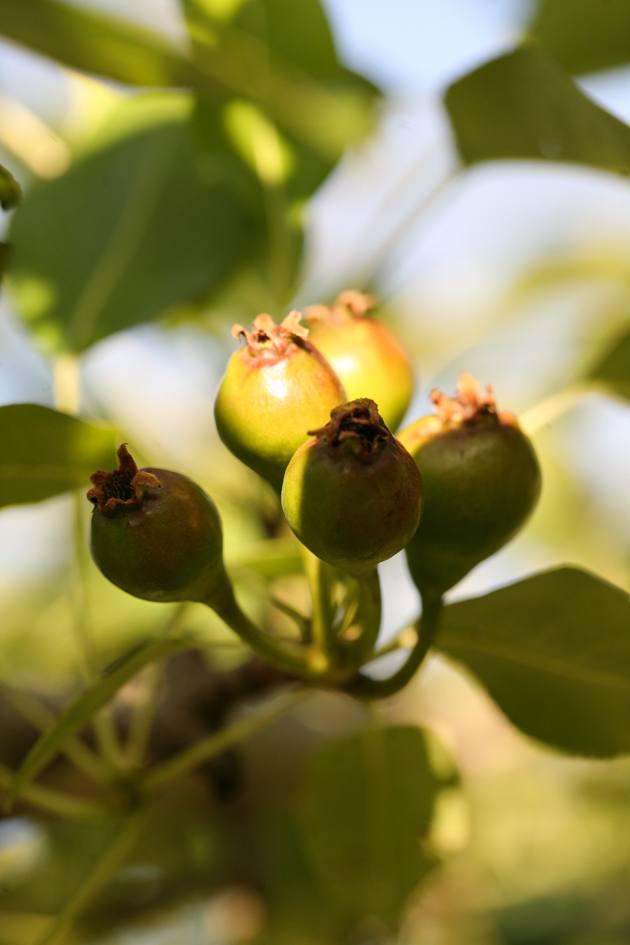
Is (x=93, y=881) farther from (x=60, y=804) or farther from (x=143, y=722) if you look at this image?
(x=143, y=722)

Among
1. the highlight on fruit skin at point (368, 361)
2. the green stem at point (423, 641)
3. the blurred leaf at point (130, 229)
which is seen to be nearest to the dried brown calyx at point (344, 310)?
the highlight on fruit skin at point (368, 361)

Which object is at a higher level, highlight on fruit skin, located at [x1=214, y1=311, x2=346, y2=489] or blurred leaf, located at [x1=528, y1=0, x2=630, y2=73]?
blurred leaf, located at [x1=528, y1=0, x2=630, y2=73]

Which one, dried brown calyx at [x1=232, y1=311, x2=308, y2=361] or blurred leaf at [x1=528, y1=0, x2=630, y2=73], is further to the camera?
blurred leaf at [x1=528, y1=0, x2=630, y2=73]

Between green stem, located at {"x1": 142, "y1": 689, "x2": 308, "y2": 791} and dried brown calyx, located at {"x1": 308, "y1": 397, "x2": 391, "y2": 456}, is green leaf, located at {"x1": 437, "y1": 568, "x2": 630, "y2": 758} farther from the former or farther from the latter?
dried brown calyx, located at {"x1": 308, "y1": 397, "x2": 391, "y2": 456}

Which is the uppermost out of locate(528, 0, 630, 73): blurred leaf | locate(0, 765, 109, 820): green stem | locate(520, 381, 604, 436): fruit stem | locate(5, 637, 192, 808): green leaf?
locate(528, 0, 630, 73): blurred leaf

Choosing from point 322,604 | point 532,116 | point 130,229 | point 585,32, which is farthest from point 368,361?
point 585,32

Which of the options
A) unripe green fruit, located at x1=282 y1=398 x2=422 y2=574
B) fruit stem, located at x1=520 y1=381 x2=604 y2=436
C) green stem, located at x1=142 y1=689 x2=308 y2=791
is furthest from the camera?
fruit stem, located at x1=520 y1=381 x2=604 y2=436

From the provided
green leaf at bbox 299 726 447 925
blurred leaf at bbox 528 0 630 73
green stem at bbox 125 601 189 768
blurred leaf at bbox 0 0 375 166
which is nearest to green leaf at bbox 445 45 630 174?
blurred leaf at bbox 0 0 375 166

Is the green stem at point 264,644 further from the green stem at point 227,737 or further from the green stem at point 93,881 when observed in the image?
the green stem at point 93,881
